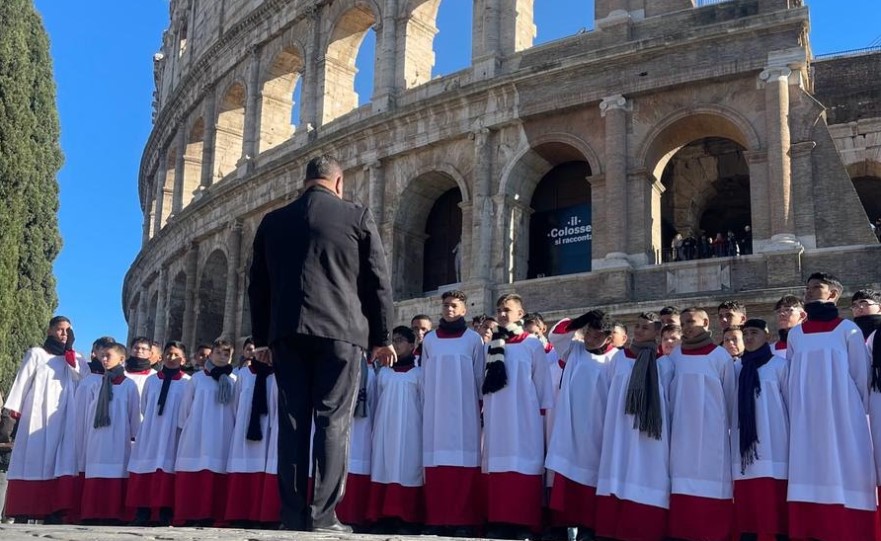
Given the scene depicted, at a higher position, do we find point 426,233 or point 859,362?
point 426,233

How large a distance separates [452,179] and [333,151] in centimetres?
299

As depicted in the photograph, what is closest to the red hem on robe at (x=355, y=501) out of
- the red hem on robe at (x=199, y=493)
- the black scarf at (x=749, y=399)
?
the red hem on robe at (x=199, y=493)

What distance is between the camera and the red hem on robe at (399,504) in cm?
809

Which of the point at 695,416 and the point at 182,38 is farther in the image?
the point at 182,38

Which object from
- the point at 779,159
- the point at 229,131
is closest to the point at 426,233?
the point at 779,159

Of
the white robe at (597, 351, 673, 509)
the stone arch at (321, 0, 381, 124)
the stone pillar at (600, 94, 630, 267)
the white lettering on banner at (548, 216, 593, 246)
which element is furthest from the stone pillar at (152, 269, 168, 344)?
the white robe at (597, 351, 673, 509)

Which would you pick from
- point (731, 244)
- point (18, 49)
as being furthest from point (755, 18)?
point (18, 49)

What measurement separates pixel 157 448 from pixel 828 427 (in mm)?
6478

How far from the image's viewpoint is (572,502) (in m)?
7.41

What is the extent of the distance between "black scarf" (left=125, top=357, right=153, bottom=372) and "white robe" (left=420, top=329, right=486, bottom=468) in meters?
3.56

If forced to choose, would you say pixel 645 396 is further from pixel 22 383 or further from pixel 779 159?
pixel 779 159

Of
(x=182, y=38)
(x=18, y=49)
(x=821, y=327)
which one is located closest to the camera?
(x=821, y=327)

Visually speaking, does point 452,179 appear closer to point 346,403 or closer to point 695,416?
point 695,416

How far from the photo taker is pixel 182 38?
32625 mm
